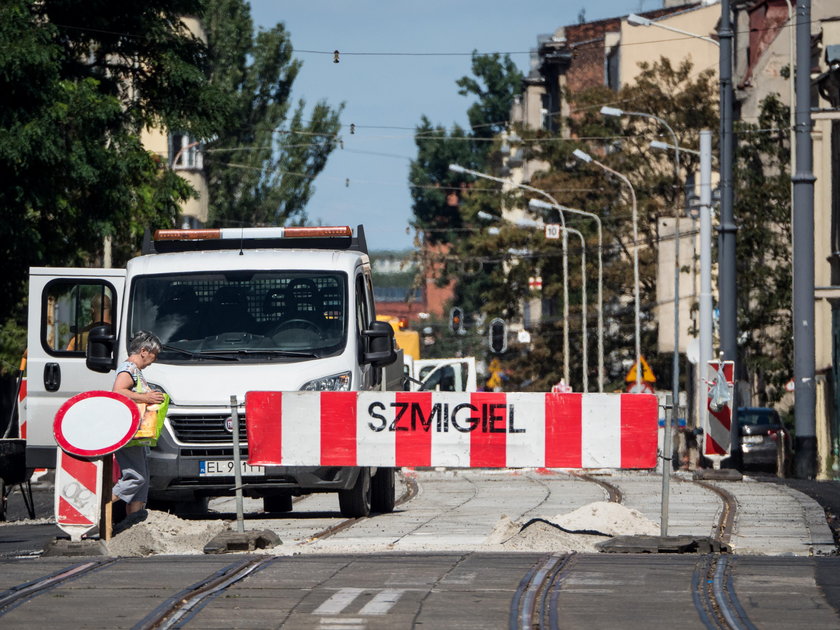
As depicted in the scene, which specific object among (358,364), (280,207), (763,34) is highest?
(763,34)

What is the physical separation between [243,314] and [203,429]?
112cm

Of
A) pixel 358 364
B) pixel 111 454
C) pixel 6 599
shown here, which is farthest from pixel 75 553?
pixel 358 364

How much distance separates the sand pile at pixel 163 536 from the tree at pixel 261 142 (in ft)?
179

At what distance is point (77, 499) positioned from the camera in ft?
45.4

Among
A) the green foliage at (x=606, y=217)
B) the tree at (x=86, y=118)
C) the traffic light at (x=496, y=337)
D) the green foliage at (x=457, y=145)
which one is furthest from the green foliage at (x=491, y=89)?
the tree at (x=86, y=118)

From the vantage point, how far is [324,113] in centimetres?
7031

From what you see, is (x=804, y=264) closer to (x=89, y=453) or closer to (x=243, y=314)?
(x=243, y=314)

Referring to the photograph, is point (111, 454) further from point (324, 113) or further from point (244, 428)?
point (324, 113)

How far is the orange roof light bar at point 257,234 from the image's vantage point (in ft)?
60.1

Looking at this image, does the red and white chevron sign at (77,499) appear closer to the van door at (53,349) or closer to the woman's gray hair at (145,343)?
the woman's gray hair at (145,343)

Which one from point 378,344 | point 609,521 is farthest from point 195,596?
point 378,344

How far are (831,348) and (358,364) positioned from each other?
1128 inches

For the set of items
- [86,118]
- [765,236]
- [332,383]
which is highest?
[86,118]

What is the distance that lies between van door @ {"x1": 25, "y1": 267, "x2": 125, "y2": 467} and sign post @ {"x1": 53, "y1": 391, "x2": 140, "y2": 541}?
165 inches
